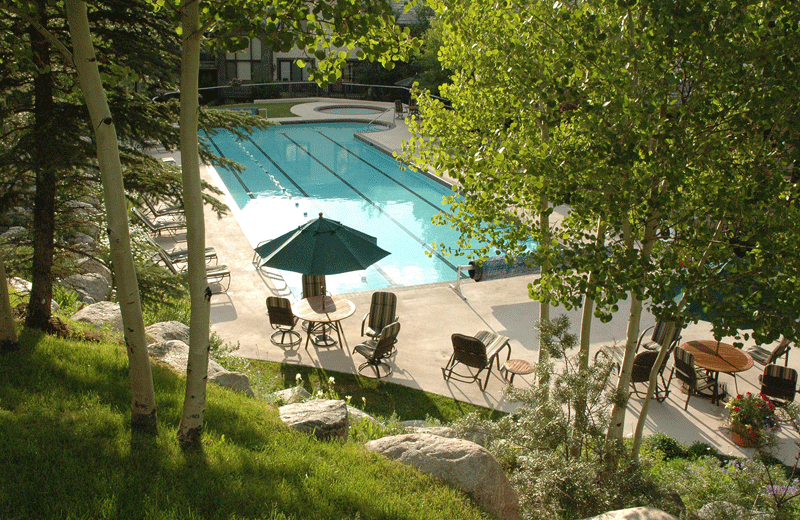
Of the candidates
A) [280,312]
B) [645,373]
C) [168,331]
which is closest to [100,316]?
[168,331]

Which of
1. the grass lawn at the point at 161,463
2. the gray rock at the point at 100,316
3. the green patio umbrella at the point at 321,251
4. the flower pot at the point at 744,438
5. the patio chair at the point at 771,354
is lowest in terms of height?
the flower pot at the point at 744,438

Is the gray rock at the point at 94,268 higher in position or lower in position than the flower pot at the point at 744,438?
higher

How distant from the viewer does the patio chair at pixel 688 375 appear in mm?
8422

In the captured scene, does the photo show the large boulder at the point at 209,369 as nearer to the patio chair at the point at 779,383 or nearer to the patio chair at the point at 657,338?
the patio chair at the point at 657,338

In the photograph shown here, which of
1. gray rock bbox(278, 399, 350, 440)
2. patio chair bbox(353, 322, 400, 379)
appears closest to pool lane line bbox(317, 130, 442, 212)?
patio chair bbox(353, 322, 400, 379)

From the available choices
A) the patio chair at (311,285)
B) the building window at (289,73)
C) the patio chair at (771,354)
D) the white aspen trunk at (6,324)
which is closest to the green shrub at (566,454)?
the white aspen trunk at (6,324)

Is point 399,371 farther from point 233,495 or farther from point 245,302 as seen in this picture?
point 233,495

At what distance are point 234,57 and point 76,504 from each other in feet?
143

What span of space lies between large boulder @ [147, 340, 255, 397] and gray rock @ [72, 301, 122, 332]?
3.65ft

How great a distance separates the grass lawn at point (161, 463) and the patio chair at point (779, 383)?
19.0 ft

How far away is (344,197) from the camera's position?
68.4 ft

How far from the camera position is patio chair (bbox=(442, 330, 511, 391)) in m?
Answer: 8.56

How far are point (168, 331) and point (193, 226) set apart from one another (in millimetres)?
4580

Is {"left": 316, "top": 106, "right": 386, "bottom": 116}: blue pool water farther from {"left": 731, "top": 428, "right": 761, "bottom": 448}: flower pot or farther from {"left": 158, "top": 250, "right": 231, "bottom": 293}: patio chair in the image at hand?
{"left": 731, "top": 428, "right": 761, "bottom": 448}: flower pot
